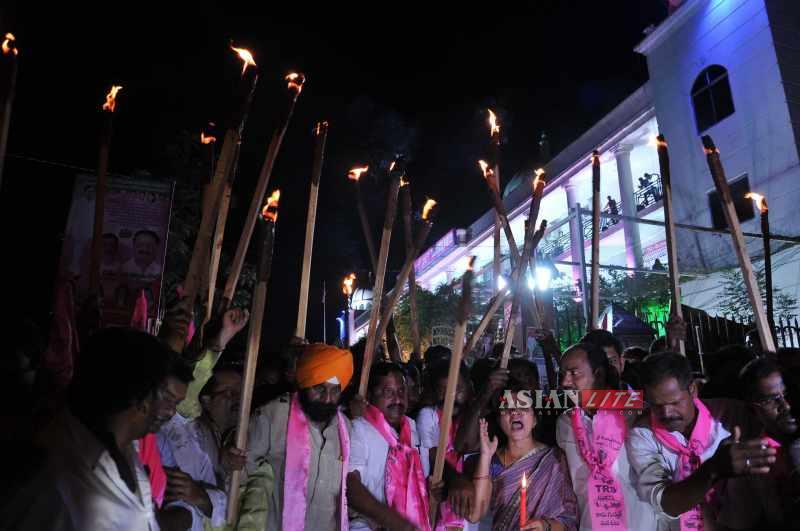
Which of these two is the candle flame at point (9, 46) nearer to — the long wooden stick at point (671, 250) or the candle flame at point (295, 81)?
the candle flame at point (295, 81)

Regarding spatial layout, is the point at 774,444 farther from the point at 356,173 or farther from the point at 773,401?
the point at 356,173

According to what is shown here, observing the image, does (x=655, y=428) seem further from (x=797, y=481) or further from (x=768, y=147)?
(x=768, y=147)

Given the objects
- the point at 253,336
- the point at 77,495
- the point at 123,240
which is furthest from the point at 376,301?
the point at 123,240

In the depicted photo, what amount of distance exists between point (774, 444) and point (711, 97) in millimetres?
15536

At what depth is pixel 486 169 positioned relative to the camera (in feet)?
15.6

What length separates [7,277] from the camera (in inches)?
325

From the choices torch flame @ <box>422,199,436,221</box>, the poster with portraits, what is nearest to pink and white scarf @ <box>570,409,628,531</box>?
torch flame @ <box>422,199,436,221</box>

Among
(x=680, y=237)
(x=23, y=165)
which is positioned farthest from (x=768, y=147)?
(x=23, y=165)

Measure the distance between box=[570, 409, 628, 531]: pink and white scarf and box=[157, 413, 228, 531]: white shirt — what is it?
6.12 ft

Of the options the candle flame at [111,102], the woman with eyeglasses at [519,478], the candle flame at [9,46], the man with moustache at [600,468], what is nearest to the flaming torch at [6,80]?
the candle flame at [9,46]

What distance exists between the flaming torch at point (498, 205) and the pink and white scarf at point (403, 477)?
1662mm

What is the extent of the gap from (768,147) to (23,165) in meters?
15.0

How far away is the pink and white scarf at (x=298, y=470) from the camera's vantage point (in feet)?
10.3

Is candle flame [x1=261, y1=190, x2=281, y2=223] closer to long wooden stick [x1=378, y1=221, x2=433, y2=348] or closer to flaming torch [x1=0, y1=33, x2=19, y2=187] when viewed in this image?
long wooden stick [x1=378, y1=221, x2=433, y2=348]
